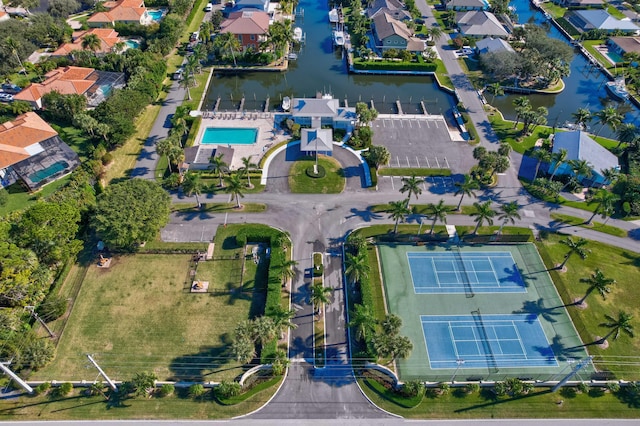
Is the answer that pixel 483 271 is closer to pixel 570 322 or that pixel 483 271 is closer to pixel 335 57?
pixel 570 322

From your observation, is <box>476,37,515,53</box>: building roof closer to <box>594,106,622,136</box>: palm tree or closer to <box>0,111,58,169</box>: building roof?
<box>594,106,622,136</box>: palm tree

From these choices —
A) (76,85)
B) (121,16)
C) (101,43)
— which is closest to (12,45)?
(101,43)

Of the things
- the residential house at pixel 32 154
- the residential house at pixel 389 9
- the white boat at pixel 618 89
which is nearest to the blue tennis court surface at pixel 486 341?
the residential house at pixel 32 154

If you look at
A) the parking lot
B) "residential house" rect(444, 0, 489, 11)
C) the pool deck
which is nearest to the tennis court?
the parking lot

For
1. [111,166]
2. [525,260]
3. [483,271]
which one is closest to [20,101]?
[111,166]

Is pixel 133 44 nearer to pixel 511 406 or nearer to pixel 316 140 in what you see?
pixel 316 140

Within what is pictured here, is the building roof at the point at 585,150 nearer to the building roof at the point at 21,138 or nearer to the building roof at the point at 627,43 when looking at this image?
the building roof at the point at 627,43

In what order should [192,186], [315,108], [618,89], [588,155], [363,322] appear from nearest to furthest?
1. [363,322]
2. [192,186]
3. [588,155]
4. [315,108]
5. [618,89]
